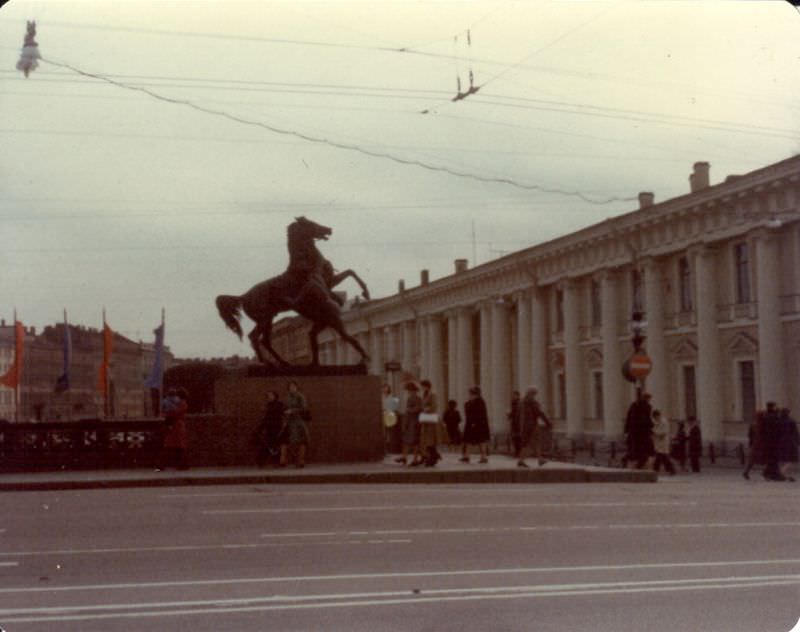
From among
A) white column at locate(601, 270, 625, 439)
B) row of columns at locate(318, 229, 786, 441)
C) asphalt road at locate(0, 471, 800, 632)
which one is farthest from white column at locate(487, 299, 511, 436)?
asphalt road at locate(0, 471, 800, 632)

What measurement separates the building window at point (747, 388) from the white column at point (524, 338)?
21.2m

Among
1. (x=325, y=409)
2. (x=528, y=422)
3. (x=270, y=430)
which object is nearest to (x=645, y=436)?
(x=528, y=422)

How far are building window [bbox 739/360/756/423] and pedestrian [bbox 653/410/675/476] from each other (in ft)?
47.8

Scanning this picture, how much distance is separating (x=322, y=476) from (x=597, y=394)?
3881 cm

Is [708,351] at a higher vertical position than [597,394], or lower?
higher

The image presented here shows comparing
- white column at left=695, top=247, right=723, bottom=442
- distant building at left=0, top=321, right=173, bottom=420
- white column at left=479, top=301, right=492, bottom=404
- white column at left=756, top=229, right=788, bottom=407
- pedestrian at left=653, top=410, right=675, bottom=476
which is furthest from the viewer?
distant building at left=0, top=321, right=173, bottom=420

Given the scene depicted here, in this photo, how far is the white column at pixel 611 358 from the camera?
181 feet

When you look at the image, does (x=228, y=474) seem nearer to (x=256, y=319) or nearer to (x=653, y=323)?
(x=256, y=319)

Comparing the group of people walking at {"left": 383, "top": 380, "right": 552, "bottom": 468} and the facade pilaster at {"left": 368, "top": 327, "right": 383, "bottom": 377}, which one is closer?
the group of people walking at {"left": 383, "top": 380, "right": 552, "bottom": 468}

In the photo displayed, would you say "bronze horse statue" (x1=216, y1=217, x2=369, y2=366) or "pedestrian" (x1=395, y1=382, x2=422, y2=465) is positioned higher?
"bronze horse statue" (x1=216, y1=217, x2=369, y2=366)

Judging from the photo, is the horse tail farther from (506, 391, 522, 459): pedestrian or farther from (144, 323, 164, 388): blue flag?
(144, 323, 164, 388): blue flag

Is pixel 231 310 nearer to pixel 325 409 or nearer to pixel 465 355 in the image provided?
pixel 325 409

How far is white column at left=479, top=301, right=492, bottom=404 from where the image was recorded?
233 ft

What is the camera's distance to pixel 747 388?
45.0 m
